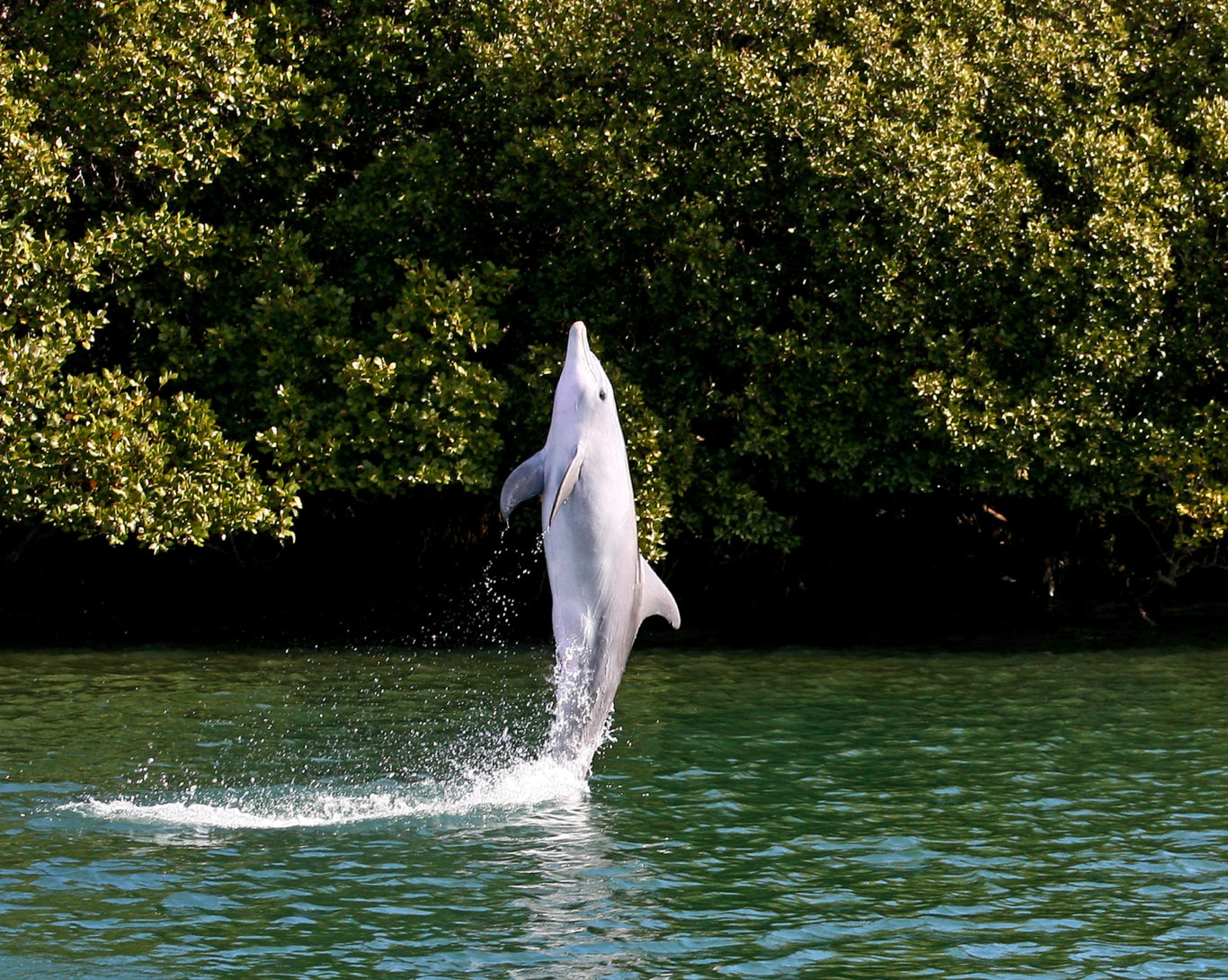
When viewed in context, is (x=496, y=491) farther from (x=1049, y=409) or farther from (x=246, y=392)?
(x=1049, y=409)

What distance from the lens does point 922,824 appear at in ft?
45.1

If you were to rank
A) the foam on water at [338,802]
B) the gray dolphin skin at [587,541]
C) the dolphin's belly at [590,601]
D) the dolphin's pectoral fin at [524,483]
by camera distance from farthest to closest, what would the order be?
1. the foam on water at [338,802]
2. the dolphin's belly at [590,601]
3. the gray dolphin skin at [587,541]
4. the dolphin's pectoral fin at [524,483]

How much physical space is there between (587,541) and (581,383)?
128cm

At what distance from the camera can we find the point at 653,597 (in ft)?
45.5

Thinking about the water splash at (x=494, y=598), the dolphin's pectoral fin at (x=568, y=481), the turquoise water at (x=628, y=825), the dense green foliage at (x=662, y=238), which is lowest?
the turquoise water at (x=628, y=825)

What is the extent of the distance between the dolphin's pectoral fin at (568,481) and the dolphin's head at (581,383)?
0.35 metres

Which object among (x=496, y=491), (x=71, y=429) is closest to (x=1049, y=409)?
(x=496, y=491)

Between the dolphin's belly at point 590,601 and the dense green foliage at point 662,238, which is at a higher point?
the dense green foliage at point 662,238

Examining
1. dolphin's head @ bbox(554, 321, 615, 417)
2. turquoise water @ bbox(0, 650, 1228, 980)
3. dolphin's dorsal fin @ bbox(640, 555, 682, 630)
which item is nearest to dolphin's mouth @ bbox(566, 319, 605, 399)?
dolphin's head @ bbox(554, 321, 615, 417)

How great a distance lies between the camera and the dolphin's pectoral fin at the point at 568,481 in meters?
12.4

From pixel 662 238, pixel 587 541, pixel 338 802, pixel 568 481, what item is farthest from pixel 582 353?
pixel 662 238

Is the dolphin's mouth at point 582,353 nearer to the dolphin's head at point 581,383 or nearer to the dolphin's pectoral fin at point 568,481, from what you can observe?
the dolphin's head at point 581,383

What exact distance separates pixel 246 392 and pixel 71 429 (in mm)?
2607

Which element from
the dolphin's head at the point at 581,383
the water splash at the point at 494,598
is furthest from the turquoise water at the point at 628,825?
the water splash at the point at 494,598
